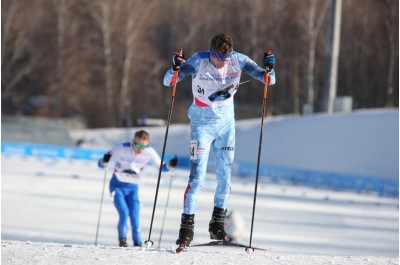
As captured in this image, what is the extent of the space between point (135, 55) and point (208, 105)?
3052cm

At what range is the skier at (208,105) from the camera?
5.65m

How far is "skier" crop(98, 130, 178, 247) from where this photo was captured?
8.68 meters

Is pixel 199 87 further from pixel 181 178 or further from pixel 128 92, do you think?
pixel 128 92

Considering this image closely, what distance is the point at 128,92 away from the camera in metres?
37.4

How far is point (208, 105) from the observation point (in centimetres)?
568

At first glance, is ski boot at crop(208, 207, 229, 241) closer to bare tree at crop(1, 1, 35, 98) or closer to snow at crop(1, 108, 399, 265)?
snow at crop(1, 108, 399, 265)

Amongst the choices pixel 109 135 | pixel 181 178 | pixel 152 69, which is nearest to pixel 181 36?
pixel 152 69

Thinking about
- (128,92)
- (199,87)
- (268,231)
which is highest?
(128,92)

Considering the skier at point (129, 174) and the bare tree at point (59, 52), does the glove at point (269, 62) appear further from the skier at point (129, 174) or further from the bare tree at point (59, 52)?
the bare tree at point (59, 52)

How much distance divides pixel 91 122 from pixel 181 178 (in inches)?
730

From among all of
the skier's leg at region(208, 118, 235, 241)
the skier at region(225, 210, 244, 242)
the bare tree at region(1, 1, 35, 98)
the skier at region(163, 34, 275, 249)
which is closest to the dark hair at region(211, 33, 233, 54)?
the skier at region(163, 34, 275, 249)

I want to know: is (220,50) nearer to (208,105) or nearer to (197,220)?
(208,105)

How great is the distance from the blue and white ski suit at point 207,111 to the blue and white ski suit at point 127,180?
120 inches

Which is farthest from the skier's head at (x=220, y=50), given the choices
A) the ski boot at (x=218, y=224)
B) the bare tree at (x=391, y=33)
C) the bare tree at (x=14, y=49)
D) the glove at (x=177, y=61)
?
the bare tree at (x=14, y=49)
